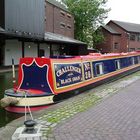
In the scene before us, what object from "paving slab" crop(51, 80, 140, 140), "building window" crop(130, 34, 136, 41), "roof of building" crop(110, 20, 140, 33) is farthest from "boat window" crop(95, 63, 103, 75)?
"building window" crop(130, 34, 136, 41)

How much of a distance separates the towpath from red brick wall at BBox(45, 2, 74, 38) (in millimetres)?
35158

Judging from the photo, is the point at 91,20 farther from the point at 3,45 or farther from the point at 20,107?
the point at 20,107

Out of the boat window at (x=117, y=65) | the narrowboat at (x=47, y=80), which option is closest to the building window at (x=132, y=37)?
the boat window at (x=117, y=65)

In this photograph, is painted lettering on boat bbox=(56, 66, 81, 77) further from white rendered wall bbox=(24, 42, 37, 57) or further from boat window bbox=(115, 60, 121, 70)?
white rendered wall bbox=(24, 42, 37, 57)

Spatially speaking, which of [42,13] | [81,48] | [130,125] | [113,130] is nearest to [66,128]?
[113,130]

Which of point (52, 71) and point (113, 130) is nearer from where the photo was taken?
point (113, 130)

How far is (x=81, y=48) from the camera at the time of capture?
162 ft

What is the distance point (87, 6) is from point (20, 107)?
5266 cm

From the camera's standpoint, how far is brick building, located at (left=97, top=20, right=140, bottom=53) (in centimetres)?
6794

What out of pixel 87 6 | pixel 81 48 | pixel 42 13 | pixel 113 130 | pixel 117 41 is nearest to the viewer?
pixel 113 130

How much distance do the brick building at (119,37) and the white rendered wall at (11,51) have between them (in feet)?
119

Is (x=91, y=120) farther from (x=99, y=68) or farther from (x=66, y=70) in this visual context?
(x=99, y=68)

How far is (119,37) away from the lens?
7056 centimetres

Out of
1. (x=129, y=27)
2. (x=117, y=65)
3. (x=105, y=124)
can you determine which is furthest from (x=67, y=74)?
(x=129, y=27)
